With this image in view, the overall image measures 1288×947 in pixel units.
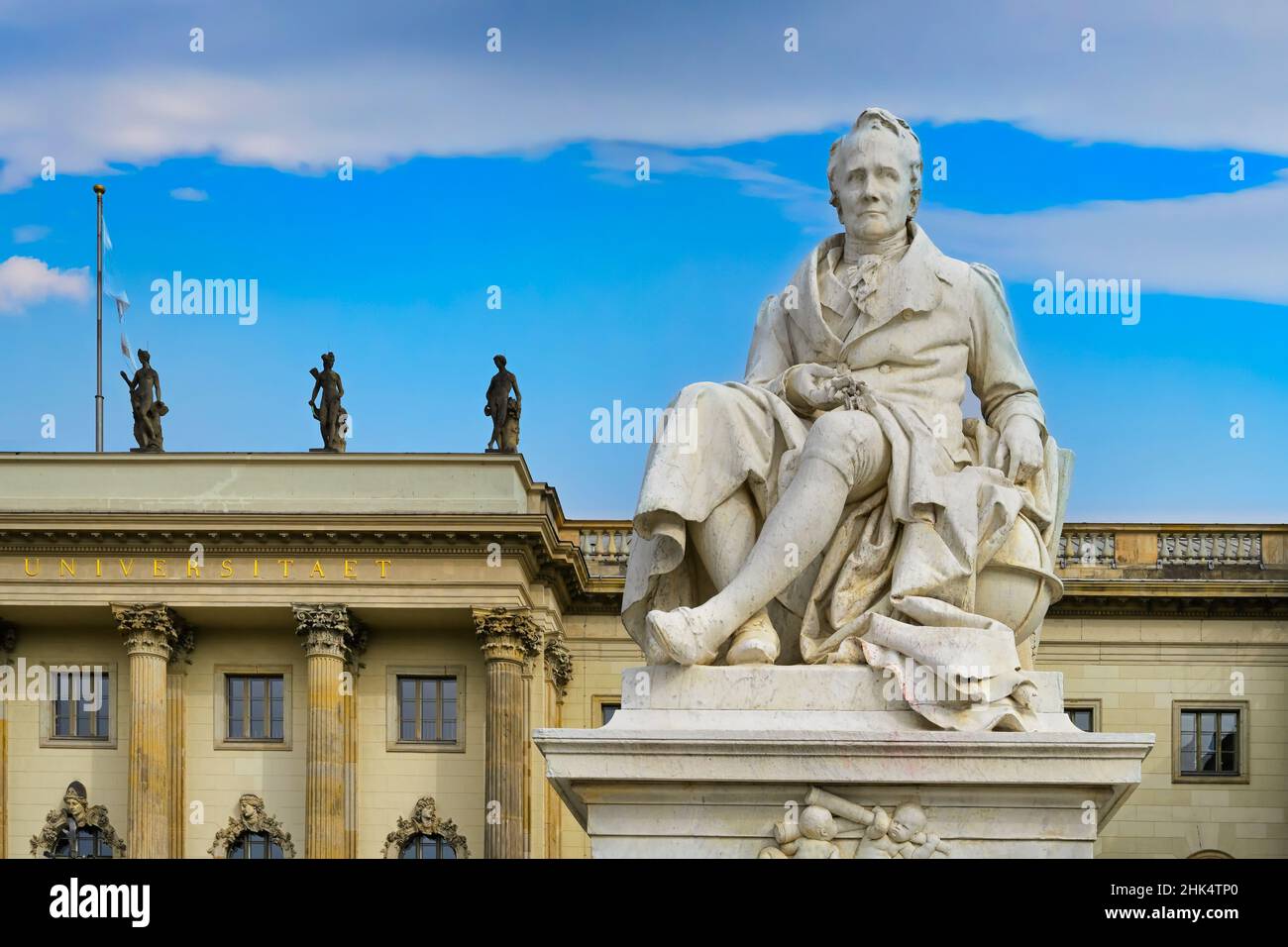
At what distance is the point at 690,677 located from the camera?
25.7 feet

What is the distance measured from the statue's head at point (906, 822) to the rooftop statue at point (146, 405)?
40090 mm

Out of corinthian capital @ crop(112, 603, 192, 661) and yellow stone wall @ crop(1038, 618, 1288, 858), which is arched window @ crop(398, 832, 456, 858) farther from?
yellow stone wall @ crop(1038, 618, 1288, 858)

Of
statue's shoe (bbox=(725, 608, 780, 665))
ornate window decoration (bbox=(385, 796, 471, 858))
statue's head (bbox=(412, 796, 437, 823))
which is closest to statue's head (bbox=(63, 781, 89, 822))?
ornate window decoration (bbox=(385, 796, 471, 858))

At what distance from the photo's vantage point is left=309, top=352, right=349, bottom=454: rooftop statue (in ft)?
153

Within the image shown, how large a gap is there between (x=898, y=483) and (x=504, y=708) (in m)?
37.3

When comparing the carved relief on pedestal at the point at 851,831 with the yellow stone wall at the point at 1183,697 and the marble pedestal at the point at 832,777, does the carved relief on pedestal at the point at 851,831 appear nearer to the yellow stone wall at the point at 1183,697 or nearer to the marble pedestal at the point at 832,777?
the marble pedestal at the point at 832,777

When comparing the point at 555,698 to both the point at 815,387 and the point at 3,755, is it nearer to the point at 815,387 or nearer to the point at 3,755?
the point at 3,755

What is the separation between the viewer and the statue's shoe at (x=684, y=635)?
7812mm

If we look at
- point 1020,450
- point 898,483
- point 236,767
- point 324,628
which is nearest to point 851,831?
point 898,483

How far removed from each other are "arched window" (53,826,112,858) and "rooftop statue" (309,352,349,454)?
7694 millimetres
